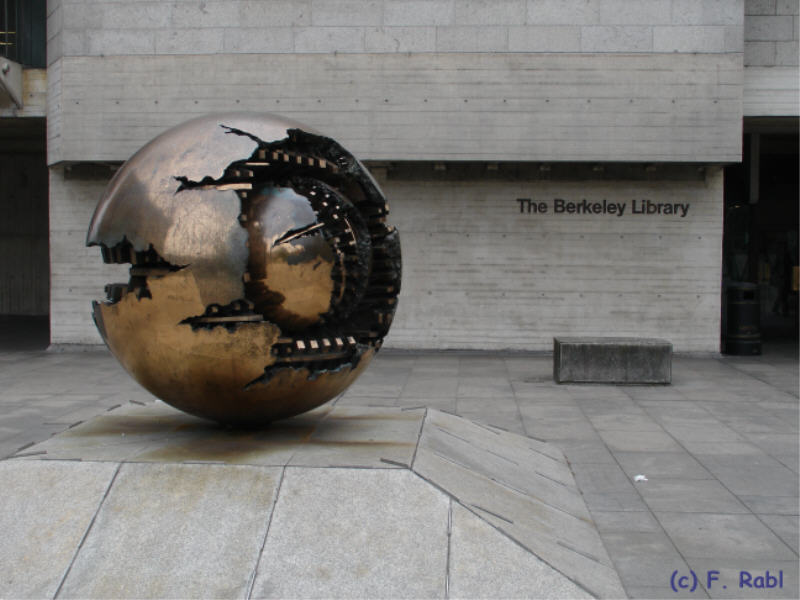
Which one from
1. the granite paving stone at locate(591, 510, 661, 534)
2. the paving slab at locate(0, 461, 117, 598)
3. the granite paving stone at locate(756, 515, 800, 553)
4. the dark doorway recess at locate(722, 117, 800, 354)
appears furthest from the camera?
the dark doorway recess at locate(722, 117, 800, 354)

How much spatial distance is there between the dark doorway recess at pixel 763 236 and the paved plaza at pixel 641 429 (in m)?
1.29

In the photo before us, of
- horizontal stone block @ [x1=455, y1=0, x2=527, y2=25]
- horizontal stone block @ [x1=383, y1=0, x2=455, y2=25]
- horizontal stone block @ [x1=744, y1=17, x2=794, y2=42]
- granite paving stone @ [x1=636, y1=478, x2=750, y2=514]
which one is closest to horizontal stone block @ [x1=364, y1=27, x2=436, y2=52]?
horizontal stone block @ [x1=383, y1=0, x2=455, y2=25]

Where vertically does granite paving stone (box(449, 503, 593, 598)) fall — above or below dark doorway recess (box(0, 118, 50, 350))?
below

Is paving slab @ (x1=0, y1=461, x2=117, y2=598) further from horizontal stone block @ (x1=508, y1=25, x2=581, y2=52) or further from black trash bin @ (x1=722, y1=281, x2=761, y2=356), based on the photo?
black trash bin @ (x1=722, y1=281, x2=761, y2=356)

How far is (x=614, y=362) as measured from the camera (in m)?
11.3

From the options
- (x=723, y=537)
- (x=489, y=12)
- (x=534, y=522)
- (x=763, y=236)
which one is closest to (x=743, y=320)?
(x=489, y=12)

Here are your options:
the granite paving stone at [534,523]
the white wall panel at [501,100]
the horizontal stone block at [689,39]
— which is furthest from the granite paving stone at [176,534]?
the horizontal stone block at [689,39]

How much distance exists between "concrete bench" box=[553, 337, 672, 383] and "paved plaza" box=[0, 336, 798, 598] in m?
0.22

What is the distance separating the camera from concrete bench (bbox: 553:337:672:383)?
37.0 ft

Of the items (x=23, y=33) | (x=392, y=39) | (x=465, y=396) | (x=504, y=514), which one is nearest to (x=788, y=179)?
(x=392, y=39)

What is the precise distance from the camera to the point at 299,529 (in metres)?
4.16

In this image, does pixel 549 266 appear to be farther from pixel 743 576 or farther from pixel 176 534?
pixel 176 534

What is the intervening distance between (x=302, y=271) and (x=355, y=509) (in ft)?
4.87

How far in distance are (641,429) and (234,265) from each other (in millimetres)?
5546
